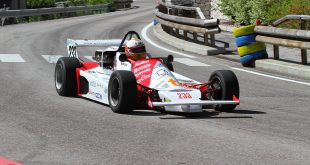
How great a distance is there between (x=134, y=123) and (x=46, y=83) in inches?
178

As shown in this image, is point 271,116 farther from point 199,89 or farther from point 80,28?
point 80,28

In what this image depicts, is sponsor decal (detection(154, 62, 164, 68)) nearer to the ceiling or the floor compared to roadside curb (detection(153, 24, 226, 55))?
nearer to the ceiling

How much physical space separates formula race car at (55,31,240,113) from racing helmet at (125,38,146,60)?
0.10 metres

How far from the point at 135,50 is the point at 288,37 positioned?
5.67m

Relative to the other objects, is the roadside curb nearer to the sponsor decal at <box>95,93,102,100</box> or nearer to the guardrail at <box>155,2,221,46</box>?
the guardrail at <box>155,2,221,46</box>

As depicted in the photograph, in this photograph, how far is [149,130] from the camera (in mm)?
9234

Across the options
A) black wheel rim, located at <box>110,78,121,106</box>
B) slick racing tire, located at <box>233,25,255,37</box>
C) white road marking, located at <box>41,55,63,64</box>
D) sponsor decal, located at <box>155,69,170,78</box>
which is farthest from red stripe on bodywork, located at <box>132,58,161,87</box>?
slick racing tire, located at <box>233,25,255,37</box>

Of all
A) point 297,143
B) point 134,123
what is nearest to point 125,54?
point 134,123

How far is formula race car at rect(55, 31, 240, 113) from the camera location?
33.9 feet

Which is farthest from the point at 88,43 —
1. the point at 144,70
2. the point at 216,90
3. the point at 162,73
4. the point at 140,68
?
the point at 216,90

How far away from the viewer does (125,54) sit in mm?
11844

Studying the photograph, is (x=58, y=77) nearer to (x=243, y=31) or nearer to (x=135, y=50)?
(x=135, y=50)

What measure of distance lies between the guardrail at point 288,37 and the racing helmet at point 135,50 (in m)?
4.86

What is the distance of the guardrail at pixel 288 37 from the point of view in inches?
620
